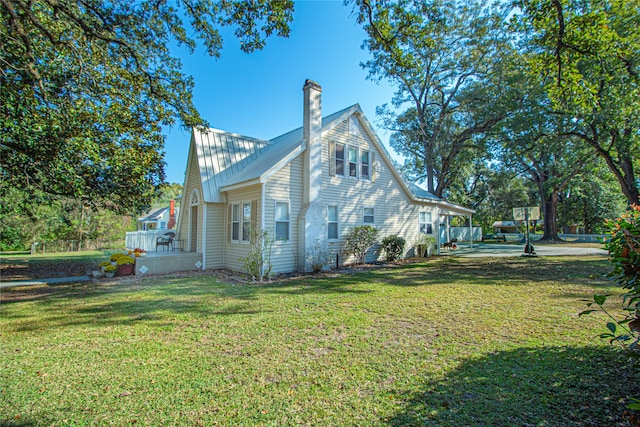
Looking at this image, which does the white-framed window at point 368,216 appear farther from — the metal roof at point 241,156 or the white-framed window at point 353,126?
the white-framed window at point 353,126

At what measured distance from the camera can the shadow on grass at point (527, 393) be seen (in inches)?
103

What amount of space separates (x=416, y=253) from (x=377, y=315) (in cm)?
1152

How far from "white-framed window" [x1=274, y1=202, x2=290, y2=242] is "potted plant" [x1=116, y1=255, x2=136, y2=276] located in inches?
209

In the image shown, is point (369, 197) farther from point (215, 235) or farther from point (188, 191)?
point (188, 191)

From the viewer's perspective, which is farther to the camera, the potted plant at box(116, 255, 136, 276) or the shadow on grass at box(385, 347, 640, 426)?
the potted plant at box(116, 255, 136, 276)

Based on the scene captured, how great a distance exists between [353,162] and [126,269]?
32.7 ft

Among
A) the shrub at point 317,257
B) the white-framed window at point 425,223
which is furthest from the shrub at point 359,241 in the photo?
the white-framed window at point 425,223

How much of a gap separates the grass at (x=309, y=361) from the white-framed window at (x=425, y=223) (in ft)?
32.2

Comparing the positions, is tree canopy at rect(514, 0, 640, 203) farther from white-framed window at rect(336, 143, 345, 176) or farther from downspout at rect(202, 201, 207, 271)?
downspout at rect(202, 201, 207, 271)

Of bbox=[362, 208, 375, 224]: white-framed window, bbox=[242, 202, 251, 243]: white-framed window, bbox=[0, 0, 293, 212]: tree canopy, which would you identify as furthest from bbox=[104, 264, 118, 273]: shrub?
bbox=[362, 208, 375, 224]: white-framed window

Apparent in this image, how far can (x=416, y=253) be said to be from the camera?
53.6 ft

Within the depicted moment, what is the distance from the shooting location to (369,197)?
45.1 ft

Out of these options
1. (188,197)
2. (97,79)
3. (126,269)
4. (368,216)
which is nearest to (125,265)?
(126,269)

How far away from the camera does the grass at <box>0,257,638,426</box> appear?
8.95 feet
